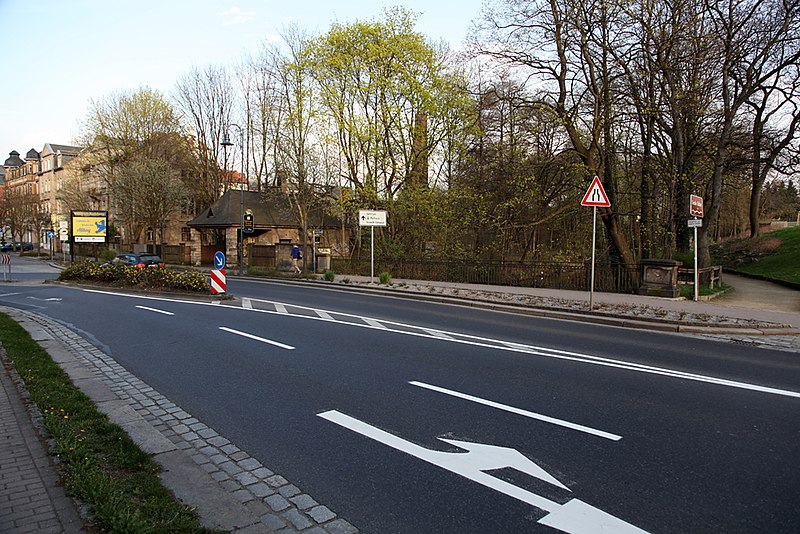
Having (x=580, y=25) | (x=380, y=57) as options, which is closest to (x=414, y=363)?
(x=580, y=25)

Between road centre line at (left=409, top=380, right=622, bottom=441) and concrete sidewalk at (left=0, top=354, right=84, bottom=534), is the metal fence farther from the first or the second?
concrete sidewalk at (left=0, top=354, right=84, bottom=534)

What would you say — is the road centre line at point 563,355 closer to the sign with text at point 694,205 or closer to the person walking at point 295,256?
the sign with text at point 694,205

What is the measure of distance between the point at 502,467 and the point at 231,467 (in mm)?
2299

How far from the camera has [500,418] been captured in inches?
227

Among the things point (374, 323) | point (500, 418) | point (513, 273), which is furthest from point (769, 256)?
point (500, 418)

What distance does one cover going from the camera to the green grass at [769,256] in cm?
2942

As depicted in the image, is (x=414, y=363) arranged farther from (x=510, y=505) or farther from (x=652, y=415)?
(x=510, y=505)

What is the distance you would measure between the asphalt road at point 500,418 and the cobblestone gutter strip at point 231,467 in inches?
5.5

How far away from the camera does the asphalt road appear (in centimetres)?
393

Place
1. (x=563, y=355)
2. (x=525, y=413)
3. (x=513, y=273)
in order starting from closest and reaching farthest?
(x=525, y=413) → (x=563, y=355) → (x=513, y=273)

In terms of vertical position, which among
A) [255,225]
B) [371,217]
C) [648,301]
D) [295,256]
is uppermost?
[255,225]

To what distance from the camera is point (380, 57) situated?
3111 cm

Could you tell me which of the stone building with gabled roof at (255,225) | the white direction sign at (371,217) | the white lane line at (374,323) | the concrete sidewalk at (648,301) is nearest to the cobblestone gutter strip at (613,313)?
the concrete sidewalk at (648,301)

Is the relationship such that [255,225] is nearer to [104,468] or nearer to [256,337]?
[256,337]
